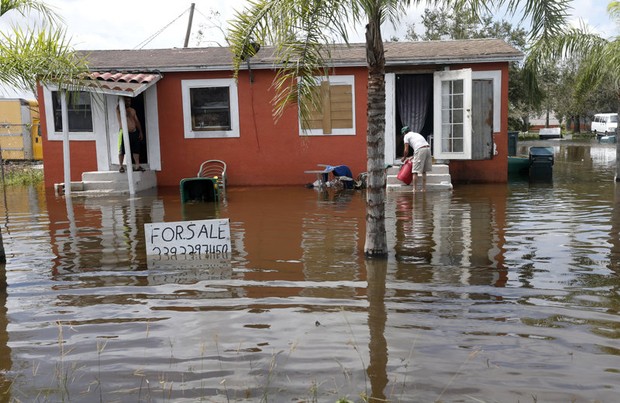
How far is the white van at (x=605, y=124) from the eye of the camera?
45181 mm

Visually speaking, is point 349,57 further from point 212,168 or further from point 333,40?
point 333,40

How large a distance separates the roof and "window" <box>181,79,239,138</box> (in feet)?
1.63

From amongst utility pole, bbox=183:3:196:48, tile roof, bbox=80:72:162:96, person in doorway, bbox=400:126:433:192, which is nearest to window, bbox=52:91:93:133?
tile roof, bbox=80:72:162:96

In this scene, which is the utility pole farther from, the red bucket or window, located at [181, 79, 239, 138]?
the red bucket

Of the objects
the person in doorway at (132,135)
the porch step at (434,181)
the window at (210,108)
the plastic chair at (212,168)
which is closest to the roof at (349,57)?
the window at (210,108)

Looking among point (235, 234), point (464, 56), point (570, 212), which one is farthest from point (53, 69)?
point (464, 56)

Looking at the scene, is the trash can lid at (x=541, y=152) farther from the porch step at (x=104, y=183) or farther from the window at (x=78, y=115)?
the window at (x=78, y=115)

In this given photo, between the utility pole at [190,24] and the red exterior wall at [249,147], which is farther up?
the utility pole at [190,24]

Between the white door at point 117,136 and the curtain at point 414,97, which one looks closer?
the white door at point 117,136

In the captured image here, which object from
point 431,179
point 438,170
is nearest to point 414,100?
point 438,170

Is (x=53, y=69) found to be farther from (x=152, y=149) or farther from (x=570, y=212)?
(x=152, y=149)

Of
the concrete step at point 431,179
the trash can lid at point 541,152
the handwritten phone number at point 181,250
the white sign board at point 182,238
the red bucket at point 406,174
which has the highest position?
the trash can lid at point 541,152

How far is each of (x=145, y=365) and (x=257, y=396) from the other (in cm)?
98

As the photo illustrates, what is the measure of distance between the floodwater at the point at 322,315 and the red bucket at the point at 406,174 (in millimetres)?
4042
